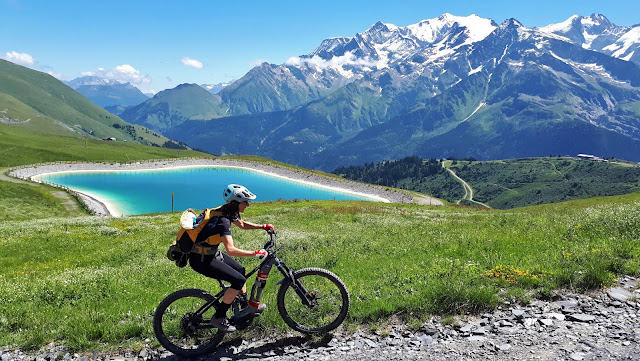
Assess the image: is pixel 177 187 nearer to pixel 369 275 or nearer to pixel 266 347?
pixel 369 275

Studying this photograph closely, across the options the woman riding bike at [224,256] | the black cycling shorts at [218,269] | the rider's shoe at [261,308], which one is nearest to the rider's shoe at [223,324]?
the woman riding bike at [224,256]

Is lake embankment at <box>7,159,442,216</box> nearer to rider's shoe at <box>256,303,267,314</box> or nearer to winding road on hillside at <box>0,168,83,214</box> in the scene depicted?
winding road on hillside at <box>0,168,83,214</box>

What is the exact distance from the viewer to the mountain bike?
9844 mm

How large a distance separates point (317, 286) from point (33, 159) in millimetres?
229557

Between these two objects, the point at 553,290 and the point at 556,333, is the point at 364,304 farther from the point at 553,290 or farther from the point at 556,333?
the point at 553,290

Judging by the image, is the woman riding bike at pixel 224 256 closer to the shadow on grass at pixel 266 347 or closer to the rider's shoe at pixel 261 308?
the rider's shoe at pixel 261 308

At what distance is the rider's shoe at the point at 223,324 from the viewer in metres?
9.70

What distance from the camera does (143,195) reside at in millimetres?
112375

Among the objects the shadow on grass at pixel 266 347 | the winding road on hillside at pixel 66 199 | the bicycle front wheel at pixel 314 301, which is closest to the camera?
the shadow on grass at pixel 266 347

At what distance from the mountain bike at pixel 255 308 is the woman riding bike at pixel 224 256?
0.22 meters

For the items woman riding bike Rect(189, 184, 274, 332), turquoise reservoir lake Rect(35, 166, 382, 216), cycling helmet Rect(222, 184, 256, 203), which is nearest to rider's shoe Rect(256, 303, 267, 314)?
woman riding bike Rect(189, 184, 274, 332)

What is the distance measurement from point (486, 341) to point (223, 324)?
21.5ft

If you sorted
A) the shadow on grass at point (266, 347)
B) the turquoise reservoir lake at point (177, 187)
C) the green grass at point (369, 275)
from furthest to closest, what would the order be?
the turquoise reservoir lake at point (177, 187)
the green grass at point (369, 275)
the shadow on grass at point (266, 347)

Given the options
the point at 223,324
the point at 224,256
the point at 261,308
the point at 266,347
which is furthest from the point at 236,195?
the point at 266,347
